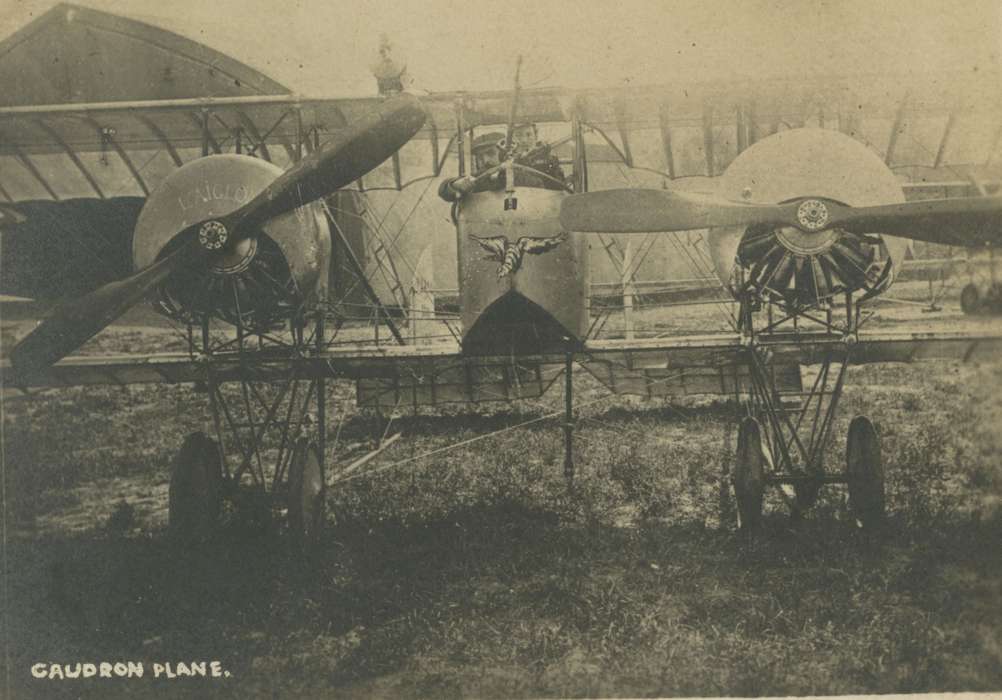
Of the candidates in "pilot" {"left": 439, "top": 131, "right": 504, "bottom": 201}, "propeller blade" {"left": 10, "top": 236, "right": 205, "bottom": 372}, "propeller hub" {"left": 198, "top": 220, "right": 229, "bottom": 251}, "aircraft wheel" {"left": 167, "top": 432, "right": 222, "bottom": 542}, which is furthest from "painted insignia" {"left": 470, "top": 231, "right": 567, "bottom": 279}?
"aircraft wheel" {"left": 167, "top": 432, "right": 222, "bottom": 542}

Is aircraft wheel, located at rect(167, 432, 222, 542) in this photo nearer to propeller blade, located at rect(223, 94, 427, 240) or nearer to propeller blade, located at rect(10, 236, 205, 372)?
propeller blade, located at rect(10, 236, 205, 372)

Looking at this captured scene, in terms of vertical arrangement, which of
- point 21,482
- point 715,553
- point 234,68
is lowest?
point 715,553

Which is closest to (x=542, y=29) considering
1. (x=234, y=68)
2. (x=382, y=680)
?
(x=382, y=680)

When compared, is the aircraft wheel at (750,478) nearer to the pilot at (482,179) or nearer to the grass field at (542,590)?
the grass field at (542,590)

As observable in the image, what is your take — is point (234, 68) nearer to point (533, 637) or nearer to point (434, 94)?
point (434, 94)

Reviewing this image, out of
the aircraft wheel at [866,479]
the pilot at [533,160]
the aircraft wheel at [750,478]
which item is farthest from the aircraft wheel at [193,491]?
Result: the aircraft wheel at [866,479]

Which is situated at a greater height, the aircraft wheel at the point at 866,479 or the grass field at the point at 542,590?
the aircraft wheel at the point at 866,479
